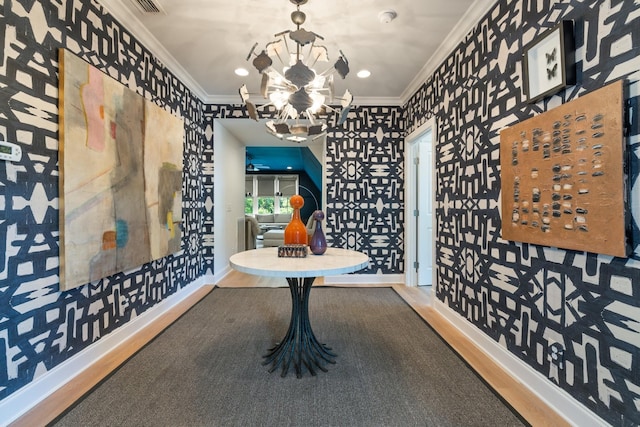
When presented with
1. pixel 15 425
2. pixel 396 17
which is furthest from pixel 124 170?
pixel 396 17

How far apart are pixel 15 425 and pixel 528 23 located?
3.50 meters

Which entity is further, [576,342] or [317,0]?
[317,0]

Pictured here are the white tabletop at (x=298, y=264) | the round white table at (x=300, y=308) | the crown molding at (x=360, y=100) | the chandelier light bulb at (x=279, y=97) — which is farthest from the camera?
the crown molding at (x=360, y=100)

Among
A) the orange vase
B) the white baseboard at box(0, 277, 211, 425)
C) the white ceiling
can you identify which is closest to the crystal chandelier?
the white ceiling

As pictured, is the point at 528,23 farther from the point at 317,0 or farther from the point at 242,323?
the point at 242,323

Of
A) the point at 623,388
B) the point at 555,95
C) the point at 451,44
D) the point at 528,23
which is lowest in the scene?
the point at 623,388

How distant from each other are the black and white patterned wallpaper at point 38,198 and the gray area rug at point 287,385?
1.21 feet

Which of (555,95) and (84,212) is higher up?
(555,95)

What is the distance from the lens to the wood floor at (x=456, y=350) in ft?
4.74

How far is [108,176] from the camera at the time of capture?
6.64ft

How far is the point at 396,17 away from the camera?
7.39ft

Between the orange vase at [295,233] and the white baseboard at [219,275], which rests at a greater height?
the orange vase at [295,233]

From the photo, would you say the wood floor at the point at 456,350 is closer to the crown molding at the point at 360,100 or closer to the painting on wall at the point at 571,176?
the painting on wall at the point at 571,176

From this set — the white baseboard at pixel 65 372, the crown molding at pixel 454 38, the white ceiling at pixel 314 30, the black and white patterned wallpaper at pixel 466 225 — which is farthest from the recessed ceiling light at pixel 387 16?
the white baseboard at pixel 65 372
